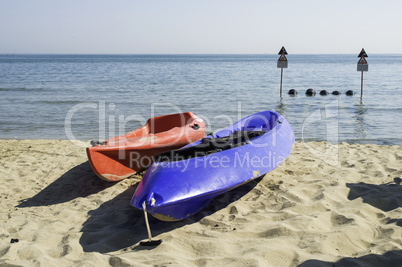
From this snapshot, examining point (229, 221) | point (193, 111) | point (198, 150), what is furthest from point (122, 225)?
point (193, 111)

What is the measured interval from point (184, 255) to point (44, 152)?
16.6 feet

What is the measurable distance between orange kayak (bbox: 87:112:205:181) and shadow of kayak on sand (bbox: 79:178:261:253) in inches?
23.9

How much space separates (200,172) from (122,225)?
1.13 m

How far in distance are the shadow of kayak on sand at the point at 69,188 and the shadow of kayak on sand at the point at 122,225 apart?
2.17 feet

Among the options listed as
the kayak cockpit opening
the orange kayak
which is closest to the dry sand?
the orange kayak

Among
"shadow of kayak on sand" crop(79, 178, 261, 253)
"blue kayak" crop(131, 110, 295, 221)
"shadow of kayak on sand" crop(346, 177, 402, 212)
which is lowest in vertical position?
"shadow of kayak on sand" crop(79, 178, 261, 253)

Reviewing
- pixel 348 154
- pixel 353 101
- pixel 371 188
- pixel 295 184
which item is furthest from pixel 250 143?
pixel 353 101

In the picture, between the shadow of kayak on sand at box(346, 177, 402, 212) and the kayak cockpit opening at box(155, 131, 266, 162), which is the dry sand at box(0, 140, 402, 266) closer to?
the shadow of kayak on sand at box(346, 177, 402, 212)

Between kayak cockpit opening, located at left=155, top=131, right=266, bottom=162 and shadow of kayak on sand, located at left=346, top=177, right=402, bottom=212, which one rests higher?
kayak cockpit opening, located at left=155, top=131, right=266, bottom=162

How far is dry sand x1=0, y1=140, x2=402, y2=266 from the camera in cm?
338

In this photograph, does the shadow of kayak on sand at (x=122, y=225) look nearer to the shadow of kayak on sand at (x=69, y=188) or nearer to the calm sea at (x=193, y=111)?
the shadow of kayak on sand at (x=69, y=188)

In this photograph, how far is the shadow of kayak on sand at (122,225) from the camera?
378 centimetres

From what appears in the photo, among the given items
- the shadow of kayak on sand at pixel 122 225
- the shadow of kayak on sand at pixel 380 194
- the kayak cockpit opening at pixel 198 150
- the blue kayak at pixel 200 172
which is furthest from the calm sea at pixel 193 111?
the shadow of kayak on sand at pixel 122 225

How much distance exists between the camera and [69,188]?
18.5ft
